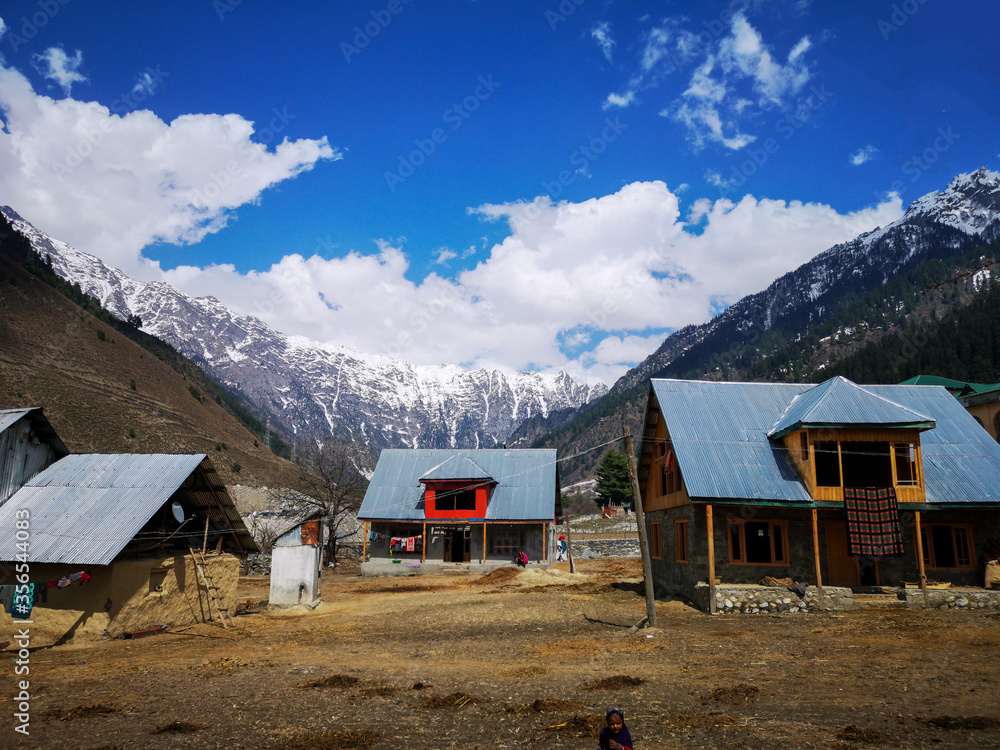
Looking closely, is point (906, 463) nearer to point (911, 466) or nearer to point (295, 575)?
point (911, 466)

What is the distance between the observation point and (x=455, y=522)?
1500 inches

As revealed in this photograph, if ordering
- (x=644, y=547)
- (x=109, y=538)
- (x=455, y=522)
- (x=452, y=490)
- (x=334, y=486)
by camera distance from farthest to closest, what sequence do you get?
(x=334, y=486)
(x=452, y=490)
(x=455, y=522)
(x=644, y=547)
(x=109, y=538)

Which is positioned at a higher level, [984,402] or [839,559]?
[984,402]

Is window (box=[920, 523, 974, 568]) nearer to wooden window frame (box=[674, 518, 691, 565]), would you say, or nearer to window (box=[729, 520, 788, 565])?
window (box=[729, 520, 788, 565])

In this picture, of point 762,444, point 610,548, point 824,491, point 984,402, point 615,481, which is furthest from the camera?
point 615,481

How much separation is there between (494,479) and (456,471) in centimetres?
249

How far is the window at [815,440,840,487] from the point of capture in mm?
23078

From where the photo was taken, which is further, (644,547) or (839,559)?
(839,559)

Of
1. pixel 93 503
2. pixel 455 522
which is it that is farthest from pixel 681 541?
pixel 93 503

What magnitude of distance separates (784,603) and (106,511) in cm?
2155

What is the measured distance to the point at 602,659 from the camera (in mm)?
14234

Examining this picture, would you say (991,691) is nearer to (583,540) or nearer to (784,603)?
(784,603)

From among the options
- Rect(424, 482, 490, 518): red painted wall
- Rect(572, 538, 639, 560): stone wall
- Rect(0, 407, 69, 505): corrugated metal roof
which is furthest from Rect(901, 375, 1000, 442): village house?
Rect(0, 407, 69, 505): corrugated metal roof

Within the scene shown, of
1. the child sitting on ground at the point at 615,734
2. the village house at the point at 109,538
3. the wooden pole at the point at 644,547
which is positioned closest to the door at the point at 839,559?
the wooden pole at the point at 644,547
